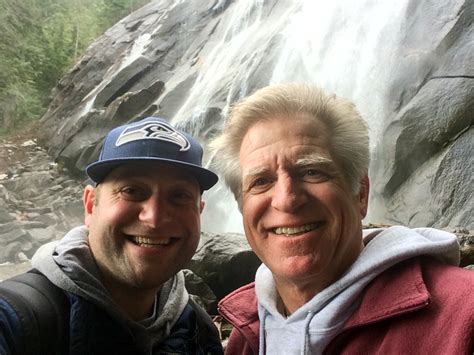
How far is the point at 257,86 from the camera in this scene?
459 inches

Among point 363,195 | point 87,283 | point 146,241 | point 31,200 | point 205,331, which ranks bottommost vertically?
point 31,200

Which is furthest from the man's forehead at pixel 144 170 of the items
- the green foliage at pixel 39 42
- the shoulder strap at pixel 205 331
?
the green foliage at pixel 39 42

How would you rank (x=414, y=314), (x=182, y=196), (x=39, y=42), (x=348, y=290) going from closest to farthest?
(x=414, y=314)
(x=348, y=290)
(x=182, y=196)
(x=39, y=42)

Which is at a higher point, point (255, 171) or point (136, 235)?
point (255, 171)

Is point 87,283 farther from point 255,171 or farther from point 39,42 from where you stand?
point 39,42

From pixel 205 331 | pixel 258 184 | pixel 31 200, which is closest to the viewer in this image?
pixel 258 184

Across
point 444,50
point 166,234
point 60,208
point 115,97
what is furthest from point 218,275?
point 115,97

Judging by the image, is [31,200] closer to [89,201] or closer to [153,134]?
[89,201]

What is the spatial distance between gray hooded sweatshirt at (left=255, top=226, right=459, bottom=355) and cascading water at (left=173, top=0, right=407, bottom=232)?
7.17m

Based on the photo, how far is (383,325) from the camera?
4.70 feet

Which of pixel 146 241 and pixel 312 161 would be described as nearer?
pixel 312 161

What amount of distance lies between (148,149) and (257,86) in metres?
9.99

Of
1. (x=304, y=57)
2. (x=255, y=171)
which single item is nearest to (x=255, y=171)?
(x=255, y=171)

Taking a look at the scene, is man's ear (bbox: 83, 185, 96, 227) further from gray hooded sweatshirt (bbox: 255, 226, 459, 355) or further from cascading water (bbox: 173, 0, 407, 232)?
cascading water (bbox: 173, 0, 407, 232)
